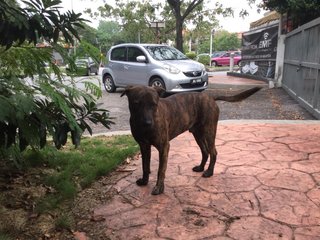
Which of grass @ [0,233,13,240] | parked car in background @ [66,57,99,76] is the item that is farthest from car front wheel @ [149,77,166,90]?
grass @ [0,233,13,240]

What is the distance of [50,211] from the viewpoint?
3.69 metres

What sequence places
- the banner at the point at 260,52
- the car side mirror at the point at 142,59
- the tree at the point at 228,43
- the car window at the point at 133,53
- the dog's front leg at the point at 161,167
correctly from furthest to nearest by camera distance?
the tree at the point at 228,43
the banner at the point at 260,52
the car window at the point at 133,53
the car side mirror at the point at 142,59
the dog's front leg at the point at 161,167

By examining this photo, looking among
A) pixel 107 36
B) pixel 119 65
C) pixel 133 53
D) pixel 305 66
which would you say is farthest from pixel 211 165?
pixel 107 36

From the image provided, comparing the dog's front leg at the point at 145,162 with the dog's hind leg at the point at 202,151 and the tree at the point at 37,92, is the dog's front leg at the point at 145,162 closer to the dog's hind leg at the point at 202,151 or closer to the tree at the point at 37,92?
the dog's hind leg at the point at 202,151

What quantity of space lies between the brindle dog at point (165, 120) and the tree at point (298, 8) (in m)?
10.2

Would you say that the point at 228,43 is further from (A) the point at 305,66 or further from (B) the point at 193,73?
(A) the point at 305,66

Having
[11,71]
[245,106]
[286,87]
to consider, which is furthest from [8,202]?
[286,87]

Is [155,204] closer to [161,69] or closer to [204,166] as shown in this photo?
[204,166]

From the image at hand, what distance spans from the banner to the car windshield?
5801mm

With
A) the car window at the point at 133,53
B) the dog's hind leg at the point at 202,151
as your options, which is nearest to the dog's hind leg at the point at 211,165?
the dog's hind leg at the point at 202,151

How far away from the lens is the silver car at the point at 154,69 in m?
11.5

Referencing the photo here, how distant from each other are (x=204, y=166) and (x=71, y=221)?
198 cm

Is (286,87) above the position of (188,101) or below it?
below

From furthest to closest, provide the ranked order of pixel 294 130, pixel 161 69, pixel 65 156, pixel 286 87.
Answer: pixel 286 87, pixel 161 69, pixel 294 130, pixel 65 156
